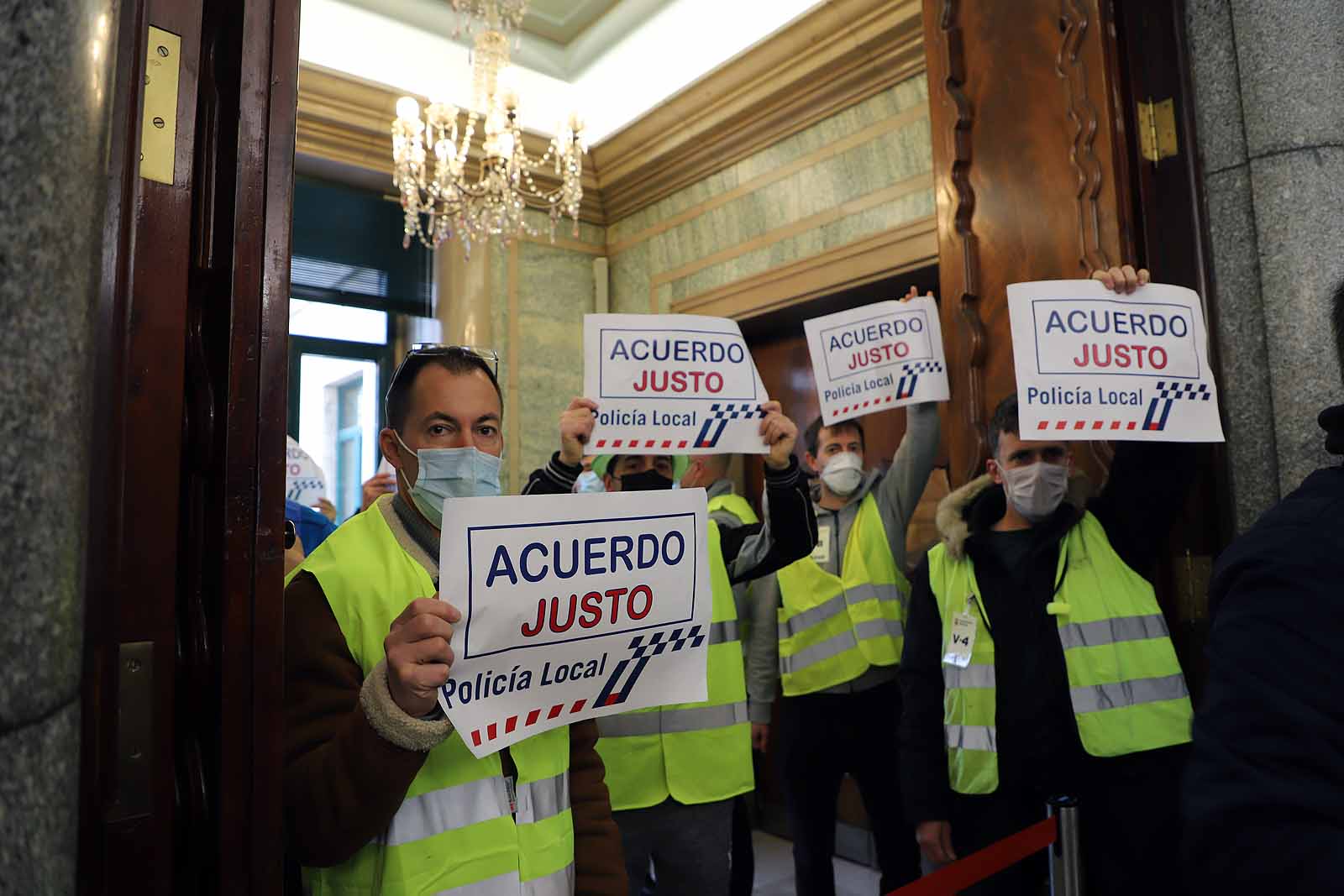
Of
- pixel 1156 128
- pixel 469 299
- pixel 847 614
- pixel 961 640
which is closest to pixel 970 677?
pixel 961 640

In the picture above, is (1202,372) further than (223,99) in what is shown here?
Yes

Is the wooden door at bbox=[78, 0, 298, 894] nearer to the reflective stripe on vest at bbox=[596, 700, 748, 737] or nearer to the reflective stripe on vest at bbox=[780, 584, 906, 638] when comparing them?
the reflective stripe on vest at bbox=[596, 700, 748, 737]

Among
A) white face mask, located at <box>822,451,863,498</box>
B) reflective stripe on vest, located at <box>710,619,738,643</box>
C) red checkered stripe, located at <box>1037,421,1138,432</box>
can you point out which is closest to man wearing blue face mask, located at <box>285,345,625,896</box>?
reflective stripe on vest, located at <box>710,619,738,643</box>

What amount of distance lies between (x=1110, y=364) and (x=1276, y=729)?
152cm

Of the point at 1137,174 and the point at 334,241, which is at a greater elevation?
the point at 334,241

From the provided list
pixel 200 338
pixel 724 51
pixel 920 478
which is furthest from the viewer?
pixel 724 51

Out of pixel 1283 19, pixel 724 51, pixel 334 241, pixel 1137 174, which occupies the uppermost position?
pixel 724 51

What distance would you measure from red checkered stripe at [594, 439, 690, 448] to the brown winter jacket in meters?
0.86

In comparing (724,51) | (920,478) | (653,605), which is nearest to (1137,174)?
(920,478)

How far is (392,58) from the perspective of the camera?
522 centimetres

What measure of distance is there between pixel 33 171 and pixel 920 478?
2729 mm

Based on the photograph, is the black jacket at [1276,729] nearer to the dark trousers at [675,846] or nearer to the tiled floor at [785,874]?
the dark trousers at [675,846]

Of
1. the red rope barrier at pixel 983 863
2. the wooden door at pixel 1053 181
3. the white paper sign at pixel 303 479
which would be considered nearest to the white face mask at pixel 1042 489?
the wooden door at pixel 1053 181

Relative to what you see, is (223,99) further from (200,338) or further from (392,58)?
(392,58)
